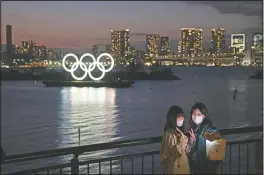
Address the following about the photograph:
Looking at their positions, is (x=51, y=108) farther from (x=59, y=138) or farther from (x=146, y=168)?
(x=146, y=168)

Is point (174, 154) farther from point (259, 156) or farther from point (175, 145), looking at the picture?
point (259, 156)

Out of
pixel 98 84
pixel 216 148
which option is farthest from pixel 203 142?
pixel 98 84

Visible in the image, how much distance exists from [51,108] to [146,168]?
3319 cm

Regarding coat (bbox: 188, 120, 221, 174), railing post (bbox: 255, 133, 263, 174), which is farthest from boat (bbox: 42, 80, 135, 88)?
coat (bbox: 188, 120, 221, 174)

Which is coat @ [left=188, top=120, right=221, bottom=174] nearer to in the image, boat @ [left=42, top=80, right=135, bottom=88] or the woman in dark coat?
the woman in dark coat

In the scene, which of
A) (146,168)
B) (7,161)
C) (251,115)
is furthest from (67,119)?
(7,161)

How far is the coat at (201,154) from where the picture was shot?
→ 483 centimetres

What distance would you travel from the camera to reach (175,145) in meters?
4.57

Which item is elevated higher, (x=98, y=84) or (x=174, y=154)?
(x=174, y=154)

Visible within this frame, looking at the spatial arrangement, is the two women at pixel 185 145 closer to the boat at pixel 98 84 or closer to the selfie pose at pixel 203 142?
the selfie pose at pixel 203 142

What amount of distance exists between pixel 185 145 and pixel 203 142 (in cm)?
31

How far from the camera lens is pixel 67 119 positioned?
3625 cm

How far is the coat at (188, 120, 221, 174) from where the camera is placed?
15.9 ft

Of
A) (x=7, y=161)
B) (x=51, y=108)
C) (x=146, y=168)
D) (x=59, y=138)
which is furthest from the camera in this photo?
(x=51, y=108)
